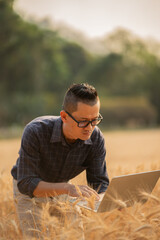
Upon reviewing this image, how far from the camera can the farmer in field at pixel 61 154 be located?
86.2 inches

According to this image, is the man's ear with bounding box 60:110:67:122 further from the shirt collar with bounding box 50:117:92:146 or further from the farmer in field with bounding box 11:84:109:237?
the shirt collar with bounding box 50:117:92:146

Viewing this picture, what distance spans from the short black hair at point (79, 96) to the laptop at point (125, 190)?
532mm

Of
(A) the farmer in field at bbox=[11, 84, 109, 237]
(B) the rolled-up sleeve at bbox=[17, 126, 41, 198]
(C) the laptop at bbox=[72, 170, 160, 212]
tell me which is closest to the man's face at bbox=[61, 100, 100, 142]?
(A) the farmer in field at bbox=[11, 84, 109, 237]

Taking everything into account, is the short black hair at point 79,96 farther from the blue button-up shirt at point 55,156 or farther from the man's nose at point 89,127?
the blue button-up shirt at point 55,156

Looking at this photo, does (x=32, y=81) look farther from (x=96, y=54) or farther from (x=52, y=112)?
(x=96, y=54)

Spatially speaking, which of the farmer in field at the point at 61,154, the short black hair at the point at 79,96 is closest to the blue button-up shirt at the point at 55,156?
the farmer in field at the point at 61,154

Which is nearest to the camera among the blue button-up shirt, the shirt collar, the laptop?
the laptop

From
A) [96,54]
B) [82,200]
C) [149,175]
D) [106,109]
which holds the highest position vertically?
[96,54]

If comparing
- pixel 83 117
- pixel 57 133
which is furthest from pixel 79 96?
pixel 57 133

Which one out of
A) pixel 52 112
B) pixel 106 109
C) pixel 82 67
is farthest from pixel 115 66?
pixel 52 112

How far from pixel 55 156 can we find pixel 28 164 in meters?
0.29

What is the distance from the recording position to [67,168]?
259cm

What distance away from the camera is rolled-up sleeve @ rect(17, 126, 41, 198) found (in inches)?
87.7

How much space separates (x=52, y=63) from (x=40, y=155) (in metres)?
18.6
